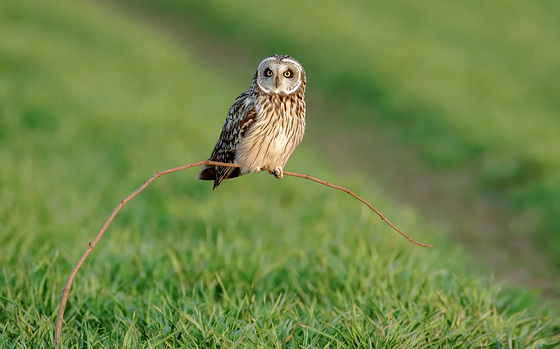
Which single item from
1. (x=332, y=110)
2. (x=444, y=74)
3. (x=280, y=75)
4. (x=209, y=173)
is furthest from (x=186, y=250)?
(x=444, y=74)

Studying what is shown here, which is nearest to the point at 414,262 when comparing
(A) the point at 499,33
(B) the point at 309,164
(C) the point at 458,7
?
(B) the point at 309,164

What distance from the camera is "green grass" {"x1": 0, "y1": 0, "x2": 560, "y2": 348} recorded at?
9.95ft

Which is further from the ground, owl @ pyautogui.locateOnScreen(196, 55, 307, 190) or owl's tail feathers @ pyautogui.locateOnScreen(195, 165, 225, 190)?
owl @ pyautogui.locateOnScreen(196, 55, 307, 190)

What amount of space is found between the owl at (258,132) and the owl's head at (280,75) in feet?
0.17

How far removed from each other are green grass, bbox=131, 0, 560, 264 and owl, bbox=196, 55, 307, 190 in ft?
15.5

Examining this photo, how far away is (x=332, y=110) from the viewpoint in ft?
38.9

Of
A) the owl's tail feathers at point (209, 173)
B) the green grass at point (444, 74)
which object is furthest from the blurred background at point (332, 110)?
the owl's tail feathers at point (209, 173)

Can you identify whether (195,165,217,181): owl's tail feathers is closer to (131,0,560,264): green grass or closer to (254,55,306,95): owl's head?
(254,55,306,95): owl's head

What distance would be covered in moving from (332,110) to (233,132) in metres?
10.1

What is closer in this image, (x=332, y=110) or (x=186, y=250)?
(x=186, y=250)

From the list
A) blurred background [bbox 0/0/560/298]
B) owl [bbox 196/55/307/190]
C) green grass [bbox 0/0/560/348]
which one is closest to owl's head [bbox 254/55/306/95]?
owl [bbox 196/55/307/190]

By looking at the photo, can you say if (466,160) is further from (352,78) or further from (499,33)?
(499,33)

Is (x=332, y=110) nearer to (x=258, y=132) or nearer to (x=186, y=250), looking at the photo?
(x=186, y=250)

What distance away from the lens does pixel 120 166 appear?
6.98 metres
